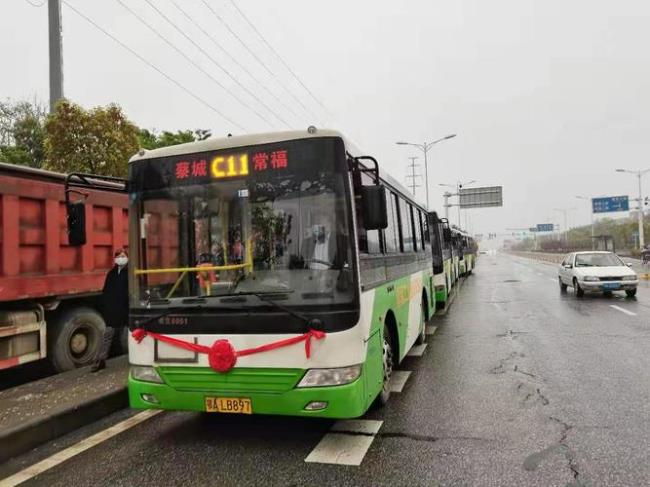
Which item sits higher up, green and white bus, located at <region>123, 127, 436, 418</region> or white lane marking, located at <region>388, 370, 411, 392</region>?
green and white bus, located at <region>123, 127, 436, 418</region>

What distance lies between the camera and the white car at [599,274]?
1565 centimetres

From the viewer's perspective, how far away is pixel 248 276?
4309 mm

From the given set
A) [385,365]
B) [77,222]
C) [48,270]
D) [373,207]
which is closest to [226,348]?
[373,207]

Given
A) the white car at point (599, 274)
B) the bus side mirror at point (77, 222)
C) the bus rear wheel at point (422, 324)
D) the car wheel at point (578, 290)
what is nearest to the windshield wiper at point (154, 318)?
the bus side mirror at point (77, 222)

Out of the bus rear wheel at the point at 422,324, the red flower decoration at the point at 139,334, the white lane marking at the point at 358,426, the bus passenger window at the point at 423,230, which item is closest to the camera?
the red flower decoration at the point at 139,334

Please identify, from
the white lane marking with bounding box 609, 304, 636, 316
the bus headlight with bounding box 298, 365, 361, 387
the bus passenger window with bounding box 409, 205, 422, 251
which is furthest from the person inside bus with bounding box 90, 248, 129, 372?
the white lane marking with bounding box 609, 304, 636, 316

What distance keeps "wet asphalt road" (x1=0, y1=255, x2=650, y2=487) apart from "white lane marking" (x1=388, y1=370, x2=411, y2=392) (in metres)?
0.08

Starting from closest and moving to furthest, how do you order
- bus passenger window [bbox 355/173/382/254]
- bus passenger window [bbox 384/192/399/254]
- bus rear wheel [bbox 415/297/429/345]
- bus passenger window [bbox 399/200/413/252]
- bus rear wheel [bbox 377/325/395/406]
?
bus passenger window [bbox 355/173/382/254], bus rear wheel [bbox 377/325/395/406], bus passenger window [bbox 384/192/399/254], bus passenger window [bbox 399/200/413/252], bus rear wheel [bbox 415/297/429/345]

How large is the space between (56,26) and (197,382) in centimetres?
1694

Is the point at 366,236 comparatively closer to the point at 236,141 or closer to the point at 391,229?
the point at 236,141

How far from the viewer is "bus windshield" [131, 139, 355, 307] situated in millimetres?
4215

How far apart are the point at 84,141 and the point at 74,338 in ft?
34.1

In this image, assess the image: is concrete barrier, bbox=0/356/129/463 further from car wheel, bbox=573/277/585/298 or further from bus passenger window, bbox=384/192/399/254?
car wheel, bbox=573/277/585/298

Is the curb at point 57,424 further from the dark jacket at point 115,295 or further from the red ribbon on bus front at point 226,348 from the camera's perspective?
the red ribbon on bus front at point 226,348
